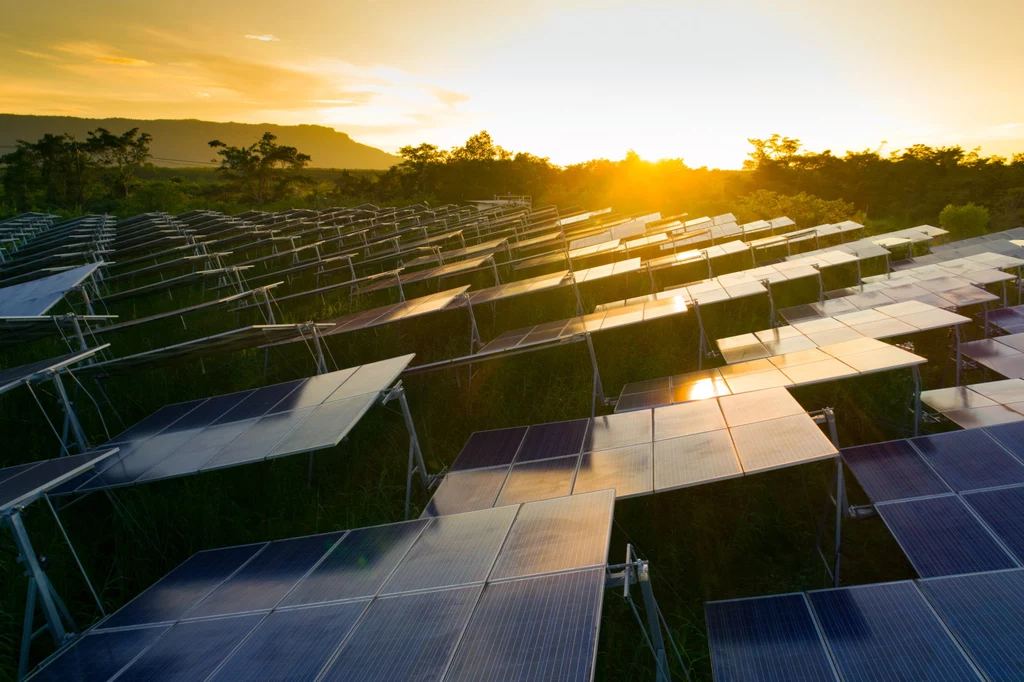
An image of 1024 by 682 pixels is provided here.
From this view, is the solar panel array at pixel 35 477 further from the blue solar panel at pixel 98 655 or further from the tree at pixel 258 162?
the tree at pixel 258 162

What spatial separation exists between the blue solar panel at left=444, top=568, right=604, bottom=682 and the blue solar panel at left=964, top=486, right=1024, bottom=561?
5016mm

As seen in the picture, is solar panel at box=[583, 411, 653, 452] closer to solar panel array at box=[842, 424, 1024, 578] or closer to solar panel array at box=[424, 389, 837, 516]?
solar panel array at box=[424, 389, 837, 516]

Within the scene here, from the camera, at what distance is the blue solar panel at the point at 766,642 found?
5230 mm

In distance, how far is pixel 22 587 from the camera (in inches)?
325

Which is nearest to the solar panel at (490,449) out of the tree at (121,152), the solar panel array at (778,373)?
→ the solar panel array at (778,373)

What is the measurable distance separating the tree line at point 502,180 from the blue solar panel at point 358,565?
53.4 m

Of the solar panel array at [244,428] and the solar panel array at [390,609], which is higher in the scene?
the solar panel array at [244,428]

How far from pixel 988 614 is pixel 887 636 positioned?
0.89 m

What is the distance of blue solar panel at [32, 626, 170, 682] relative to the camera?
5.14 m

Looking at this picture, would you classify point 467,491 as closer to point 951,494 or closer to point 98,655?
point 98,655

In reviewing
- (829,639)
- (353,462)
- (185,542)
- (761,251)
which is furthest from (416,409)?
(761,251)

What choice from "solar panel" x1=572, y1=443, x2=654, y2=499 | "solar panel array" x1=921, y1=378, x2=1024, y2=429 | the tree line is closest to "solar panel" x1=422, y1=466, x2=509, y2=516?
"solar panel" x1=572, y1=443, x2=654, y2=499

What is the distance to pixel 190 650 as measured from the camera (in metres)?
5.24

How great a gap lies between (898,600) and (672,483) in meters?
2.45
